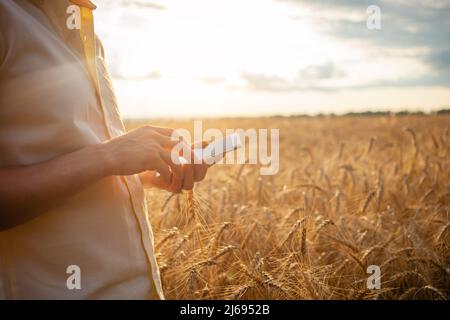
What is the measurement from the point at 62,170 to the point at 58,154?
0.24 ft

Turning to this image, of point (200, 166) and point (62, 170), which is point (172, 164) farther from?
point (62, 170)

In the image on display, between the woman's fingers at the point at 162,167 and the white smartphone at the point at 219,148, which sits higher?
the white smartphone at the point at 219,148

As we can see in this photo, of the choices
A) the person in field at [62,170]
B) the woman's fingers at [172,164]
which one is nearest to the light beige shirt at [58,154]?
the person in field at [62,170]

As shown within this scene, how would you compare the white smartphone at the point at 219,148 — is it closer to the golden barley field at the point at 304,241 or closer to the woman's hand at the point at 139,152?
the woman's hand at the point at 139,152

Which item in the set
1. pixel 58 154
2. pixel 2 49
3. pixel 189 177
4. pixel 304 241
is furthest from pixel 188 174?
pixel 304 241

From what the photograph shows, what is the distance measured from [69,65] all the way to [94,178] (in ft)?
0.86

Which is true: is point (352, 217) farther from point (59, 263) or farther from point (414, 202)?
point (59, 263)

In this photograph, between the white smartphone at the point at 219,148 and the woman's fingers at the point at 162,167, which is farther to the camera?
the white smartphone at the point at 219,148

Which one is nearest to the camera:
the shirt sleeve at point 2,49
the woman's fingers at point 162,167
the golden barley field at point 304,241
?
the shirt sleeve at point 2,49

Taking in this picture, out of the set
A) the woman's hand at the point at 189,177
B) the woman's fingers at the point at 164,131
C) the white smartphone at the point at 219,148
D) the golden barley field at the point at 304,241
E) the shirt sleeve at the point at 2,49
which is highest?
the shirt sleeve at the point at 2,49

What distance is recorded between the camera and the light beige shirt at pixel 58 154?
901mm

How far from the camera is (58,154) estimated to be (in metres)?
0.95

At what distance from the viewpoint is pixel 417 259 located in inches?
82.8
